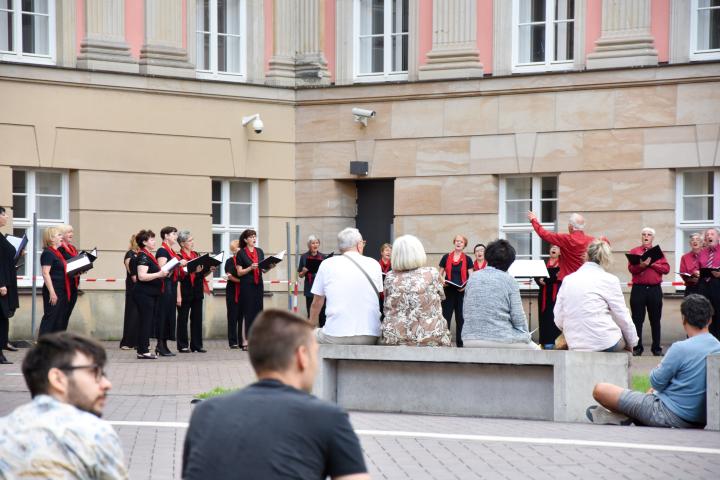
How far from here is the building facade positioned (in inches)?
861

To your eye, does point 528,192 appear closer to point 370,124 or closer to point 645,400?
point 370,124

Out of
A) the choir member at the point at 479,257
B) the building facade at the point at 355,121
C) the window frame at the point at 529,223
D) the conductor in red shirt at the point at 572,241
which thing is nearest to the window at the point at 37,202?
the building facade at the point at 355,121

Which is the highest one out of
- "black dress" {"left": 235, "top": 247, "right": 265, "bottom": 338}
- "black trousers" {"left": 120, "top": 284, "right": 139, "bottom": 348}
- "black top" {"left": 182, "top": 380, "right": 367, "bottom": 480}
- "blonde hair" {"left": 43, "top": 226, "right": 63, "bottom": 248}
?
"blonde hair" {"left": 43, "top": 226, "right": 63, "bottom": 248}

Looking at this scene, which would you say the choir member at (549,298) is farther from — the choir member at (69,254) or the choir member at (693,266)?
the choir member at (69,254)

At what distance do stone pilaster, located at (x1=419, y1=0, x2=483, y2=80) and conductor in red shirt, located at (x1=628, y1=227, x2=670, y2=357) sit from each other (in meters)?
4.91

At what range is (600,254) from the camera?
11.9 metres

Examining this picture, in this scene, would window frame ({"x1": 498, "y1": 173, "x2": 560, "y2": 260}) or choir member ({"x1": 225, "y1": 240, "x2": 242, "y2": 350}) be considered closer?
choir member ({"x1": 225, "y1": 240, "x2": 242, "y2": 350})

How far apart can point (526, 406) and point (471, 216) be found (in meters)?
11.9

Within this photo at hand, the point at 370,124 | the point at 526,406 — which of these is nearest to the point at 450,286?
the point at 370,124

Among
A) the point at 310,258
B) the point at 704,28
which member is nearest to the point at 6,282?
the point at 310,258

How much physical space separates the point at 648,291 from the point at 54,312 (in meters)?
8.83

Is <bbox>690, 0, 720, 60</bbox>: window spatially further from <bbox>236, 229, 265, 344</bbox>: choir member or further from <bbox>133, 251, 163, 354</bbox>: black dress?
<bbox>133, 251, 163, 354</bbox>: black dress

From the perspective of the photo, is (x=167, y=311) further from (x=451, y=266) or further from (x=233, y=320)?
(x=451, y=266)

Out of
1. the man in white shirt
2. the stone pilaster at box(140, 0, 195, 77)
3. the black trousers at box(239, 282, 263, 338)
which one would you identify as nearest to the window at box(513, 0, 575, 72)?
the stone pilaster at box(140, 0, 195, 77)
